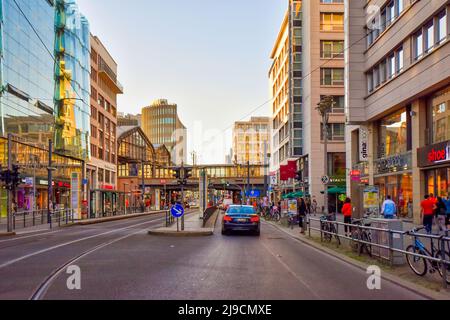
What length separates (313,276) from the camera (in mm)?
11633

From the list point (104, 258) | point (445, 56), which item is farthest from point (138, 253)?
point (445, 56)

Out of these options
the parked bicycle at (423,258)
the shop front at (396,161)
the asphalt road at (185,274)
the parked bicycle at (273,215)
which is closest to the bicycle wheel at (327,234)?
the asphalt road at (185,274)

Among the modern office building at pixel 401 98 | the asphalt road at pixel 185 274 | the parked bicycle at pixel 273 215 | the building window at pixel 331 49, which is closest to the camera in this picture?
the asphalt road at pixel 185 274

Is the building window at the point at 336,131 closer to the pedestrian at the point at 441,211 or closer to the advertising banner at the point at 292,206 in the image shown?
the advertising banner at the point at 292,206

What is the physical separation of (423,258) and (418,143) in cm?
2190

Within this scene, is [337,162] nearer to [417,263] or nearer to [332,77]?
[332,77]

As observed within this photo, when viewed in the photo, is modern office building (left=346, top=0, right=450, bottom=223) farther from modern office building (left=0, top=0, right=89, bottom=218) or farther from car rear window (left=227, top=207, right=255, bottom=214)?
modern office building (left=0, top=0, right=89, bottom=218)

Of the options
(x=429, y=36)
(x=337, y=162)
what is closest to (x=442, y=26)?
(x=429, y=36)

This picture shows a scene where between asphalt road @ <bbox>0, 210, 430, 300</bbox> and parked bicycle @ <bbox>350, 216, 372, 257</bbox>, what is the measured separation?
101cm

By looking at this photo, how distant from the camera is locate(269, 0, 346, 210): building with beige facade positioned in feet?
209

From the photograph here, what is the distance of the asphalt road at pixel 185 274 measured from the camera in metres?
9.26

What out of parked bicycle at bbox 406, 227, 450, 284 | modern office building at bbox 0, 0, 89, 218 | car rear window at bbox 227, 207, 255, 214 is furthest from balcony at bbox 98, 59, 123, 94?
parked bicycle at bbox 406, 227, 450, 284

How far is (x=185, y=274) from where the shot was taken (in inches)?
460

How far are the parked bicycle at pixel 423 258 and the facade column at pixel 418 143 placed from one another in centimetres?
2036
